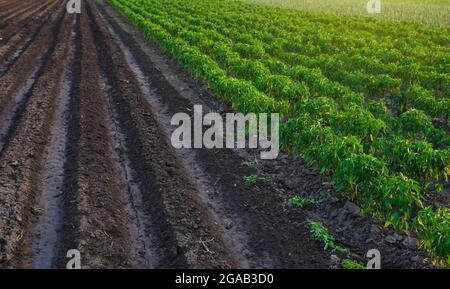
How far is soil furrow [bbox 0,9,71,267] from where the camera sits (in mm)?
7723

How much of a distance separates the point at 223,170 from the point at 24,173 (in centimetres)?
423

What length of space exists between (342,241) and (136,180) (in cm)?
444

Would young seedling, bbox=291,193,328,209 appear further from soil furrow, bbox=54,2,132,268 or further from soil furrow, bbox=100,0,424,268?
soil furrow, bbox=54,2,132,268

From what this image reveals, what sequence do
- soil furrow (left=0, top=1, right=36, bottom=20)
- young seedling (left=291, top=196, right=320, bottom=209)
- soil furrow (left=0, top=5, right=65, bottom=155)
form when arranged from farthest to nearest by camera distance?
soil furrow (left=0, top=1, right=36, bottom=20), soil furrow (left=0, top=5, right=65, bottom=155), young seedling (left=291, top=196, right=320, bottom=209)

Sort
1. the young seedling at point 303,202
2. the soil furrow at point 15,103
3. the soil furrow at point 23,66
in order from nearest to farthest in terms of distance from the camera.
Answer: the young seedling at point 303,202
the soil furrow at point 15,103
the soil furrow at point 23,66

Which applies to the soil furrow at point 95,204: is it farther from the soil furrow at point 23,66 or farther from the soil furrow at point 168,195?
the soil furrow at point 23,66

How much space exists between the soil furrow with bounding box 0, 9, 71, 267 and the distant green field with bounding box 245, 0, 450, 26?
2699 cm

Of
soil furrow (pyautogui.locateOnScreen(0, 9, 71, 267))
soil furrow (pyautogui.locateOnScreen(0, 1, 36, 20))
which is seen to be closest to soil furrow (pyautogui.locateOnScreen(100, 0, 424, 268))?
soil furrow (pyautogui.locateOnScreen(0, 9, 71, 267))

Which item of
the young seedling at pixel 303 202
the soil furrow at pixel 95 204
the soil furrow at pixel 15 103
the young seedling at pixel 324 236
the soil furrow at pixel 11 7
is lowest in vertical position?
the young seedling at pixel 324 236

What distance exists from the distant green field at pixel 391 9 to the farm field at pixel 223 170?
17697 millimetres

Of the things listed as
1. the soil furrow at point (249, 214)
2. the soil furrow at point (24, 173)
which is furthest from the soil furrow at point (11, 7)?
the soil furrow at point (249, 214)

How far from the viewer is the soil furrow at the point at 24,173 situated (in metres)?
7.72

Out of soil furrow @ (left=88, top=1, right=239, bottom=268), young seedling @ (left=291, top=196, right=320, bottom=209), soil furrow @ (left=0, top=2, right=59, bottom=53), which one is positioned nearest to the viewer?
soil furrow @ (left=88, top=1, right=239, bottom=268)

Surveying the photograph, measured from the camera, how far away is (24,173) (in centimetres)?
1005
